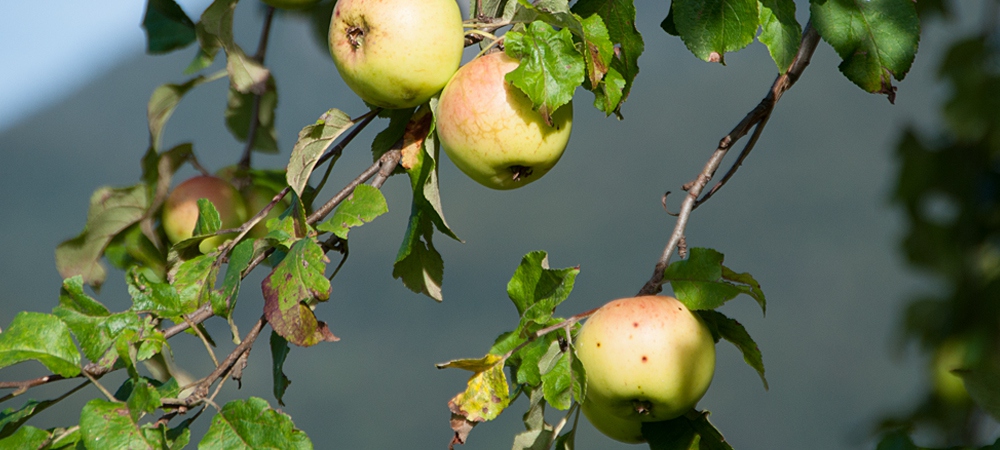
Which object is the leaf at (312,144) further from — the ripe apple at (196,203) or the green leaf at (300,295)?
the ripe apple at (196,203)

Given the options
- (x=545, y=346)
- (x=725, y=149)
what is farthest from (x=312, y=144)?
(x=725, y=149)

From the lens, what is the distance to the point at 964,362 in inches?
34.5

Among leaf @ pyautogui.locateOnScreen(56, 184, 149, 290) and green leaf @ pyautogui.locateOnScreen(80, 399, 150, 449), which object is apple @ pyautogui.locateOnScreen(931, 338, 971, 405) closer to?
green leaf @ pyautogui.locateOnScreen(80, 399, 150, 449)

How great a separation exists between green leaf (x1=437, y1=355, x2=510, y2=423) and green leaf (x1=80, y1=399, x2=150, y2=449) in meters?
0.26

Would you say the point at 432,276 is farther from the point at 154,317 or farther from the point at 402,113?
the point at 154,317

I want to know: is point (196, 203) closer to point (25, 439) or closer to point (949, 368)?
point (25, 439)

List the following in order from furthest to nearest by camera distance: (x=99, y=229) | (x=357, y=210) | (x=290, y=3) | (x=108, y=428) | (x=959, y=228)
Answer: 1. (x=99, y=229)
2. (x=290, y=3)
3. (x=959, y=228)
4. (x=357, y=210)
5. (x=108, y=428)

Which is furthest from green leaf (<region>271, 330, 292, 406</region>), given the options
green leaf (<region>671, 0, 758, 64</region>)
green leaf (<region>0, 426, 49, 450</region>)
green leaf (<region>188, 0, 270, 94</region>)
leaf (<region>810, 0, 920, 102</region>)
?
leaf (<region>810, 0, 920, 102</region>)

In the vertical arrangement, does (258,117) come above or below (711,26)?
below

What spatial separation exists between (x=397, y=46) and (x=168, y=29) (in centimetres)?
65

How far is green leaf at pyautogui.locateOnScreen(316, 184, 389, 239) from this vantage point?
0.77 m

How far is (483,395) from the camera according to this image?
0.74m

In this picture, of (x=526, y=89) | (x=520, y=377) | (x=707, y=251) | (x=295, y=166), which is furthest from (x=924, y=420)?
(x=295, y=166)

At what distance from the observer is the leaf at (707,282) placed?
28.5 inches
